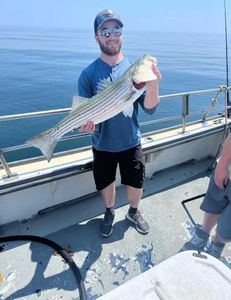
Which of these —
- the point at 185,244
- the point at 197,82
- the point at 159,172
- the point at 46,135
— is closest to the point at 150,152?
the point at 159,172

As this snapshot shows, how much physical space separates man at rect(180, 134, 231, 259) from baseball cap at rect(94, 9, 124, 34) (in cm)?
137

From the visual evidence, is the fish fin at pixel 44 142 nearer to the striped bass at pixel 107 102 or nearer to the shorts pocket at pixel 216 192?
the striped bass at pixel 107 102

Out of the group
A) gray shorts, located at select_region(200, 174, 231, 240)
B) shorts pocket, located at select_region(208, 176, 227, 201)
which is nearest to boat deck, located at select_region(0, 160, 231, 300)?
gray shorts, located at select_region(200, 174, 231, 240)

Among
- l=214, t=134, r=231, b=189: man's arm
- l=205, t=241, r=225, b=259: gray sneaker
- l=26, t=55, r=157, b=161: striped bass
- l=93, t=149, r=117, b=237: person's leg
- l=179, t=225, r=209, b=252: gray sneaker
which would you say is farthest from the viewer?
l=93, t=149, r=117, b=237: person's leg

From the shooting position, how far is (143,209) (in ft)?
11.8

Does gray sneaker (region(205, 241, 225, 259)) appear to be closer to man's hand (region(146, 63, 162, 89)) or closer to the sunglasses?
man's hand (region(146, 63, 162, 89))

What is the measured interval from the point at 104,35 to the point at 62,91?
1224 cm

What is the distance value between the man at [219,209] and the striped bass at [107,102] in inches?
32.8

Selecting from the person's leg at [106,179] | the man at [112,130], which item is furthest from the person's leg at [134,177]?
the person's leg at [106,179]

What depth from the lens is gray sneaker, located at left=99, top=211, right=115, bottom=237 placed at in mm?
3155

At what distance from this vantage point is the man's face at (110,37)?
2.53 m

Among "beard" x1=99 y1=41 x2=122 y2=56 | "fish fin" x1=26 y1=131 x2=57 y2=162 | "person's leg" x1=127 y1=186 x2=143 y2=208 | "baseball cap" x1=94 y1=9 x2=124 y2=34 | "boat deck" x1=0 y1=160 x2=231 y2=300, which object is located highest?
"baseball cap" x1=94 y1=9 x2=124 y2=34

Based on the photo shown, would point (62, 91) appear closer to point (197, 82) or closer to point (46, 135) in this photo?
point (197, 82)

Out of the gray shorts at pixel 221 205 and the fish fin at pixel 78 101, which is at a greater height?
the fish fin at pixel 78 101
